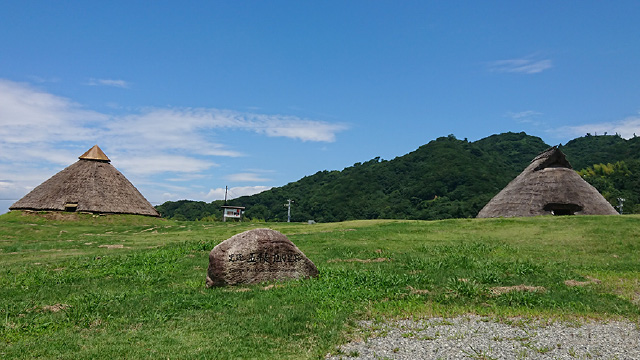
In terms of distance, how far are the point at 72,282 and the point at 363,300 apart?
422 inches

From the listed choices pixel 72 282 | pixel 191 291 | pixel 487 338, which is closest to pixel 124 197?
pixel 72 282

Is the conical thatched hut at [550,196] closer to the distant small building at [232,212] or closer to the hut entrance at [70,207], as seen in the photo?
the distant small building at [232,212]

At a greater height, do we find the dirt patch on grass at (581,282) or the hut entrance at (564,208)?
the hut entrance at (564,208)

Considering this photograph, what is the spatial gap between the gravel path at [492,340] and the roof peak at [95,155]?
6123 centimetres

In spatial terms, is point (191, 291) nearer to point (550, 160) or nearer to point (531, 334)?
point (531, 334)

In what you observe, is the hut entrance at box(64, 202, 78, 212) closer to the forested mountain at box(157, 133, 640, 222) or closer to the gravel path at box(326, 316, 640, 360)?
the forested mountain at box(157, 133, 640, 222)

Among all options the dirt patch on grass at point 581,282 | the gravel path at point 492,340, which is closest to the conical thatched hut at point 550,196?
the dirt patch on grass at point 581,282

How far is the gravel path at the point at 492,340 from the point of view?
25.9 feet

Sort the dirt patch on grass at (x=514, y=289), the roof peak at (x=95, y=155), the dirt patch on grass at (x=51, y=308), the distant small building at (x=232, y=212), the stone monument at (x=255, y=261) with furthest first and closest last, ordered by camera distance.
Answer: the roof peak at (x=95, y=155), the distant small building at (x=232, y=212), the stone monument at (x=255, y=261), the dirt patch on grass at (x=514, y=289), the dirt patch on grass at (x=51, y=308)

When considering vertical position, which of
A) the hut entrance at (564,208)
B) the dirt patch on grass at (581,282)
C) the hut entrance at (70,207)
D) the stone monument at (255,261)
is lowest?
the dirt patch on grass at (581,282)

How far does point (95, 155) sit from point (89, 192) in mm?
8561

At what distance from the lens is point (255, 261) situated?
14258mm

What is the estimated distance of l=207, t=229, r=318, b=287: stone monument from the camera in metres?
13.9

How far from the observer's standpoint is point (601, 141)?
383ft
